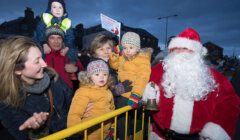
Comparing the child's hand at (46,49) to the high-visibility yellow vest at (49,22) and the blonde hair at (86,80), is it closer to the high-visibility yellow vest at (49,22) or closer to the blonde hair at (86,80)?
the high-visibility yellow vest at (49,22)

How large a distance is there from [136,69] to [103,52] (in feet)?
2.13

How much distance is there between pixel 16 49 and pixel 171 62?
1.78 meters

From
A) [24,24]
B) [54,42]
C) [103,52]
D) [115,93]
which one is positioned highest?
[24,24]

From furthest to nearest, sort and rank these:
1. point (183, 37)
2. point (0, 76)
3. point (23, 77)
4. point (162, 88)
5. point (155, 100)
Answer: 1. point (183, 37)
2. point (162, 88)
3. point (155, 100)
4. point (23, 77)
5. point (0, 76)

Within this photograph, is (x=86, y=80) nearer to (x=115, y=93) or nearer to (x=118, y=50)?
(x=115, y=93)

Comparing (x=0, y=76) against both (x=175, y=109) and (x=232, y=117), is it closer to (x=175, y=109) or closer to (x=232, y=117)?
(x=175, y=109)

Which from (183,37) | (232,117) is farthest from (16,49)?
(232,117)

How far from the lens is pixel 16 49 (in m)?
2.01

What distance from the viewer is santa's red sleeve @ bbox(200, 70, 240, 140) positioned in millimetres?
2377

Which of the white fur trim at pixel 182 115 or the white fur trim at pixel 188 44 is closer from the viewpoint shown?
the white fur trim at pixel 182 115

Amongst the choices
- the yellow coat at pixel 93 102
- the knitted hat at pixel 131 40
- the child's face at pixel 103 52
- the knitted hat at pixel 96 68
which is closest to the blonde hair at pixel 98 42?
the child's face at pixel 103 52

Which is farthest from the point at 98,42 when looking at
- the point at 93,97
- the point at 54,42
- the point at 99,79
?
the point at 93,97

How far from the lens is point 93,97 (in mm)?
2717

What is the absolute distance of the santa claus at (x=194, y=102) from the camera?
7.91ft
